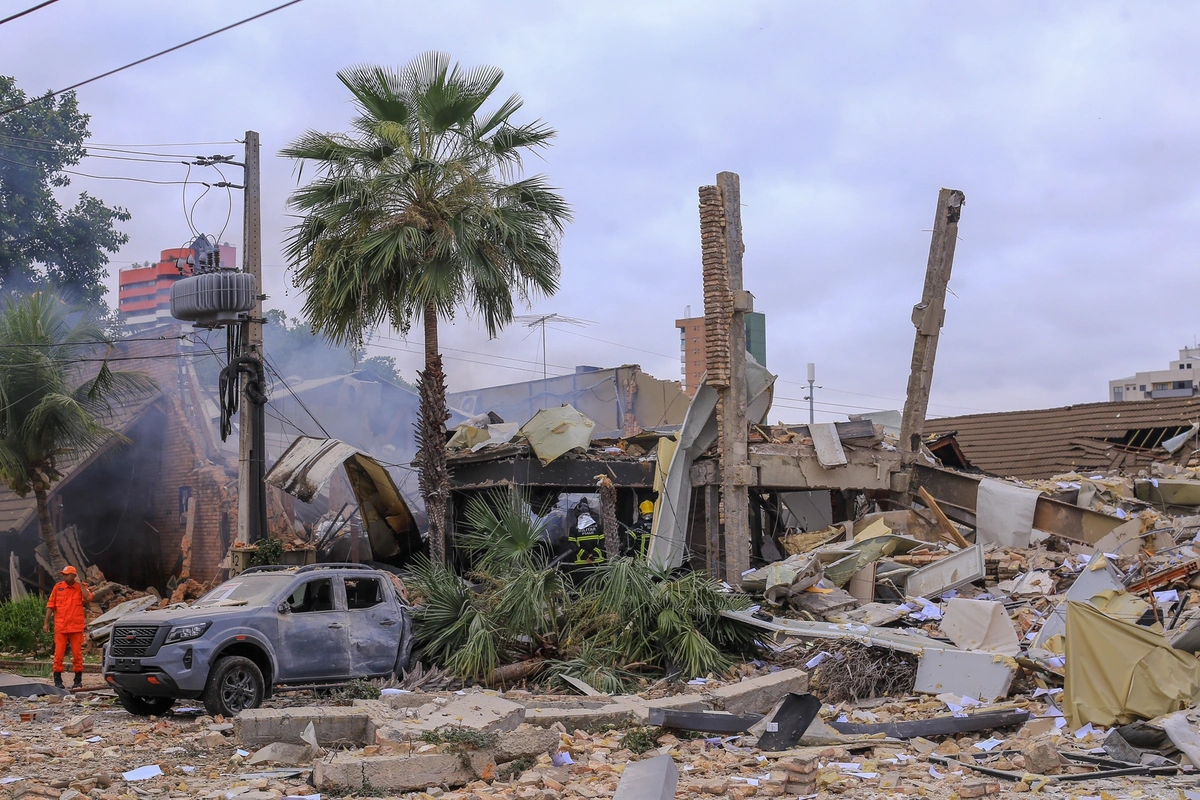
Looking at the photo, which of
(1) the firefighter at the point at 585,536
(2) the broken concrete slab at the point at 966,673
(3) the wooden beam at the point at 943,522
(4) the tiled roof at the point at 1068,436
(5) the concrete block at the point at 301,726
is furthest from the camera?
(4) the tiled roof at the point at 1068,436

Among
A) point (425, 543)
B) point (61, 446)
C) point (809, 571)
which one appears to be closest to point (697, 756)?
point (809, 571)

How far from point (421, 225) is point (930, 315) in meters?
9.88

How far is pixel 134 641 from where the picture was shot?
1203cm

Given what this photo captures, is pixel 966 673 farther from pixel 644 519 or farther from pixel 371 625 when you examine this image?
pixel 644 519

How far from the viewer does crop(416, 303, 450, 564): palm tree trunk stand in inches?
700

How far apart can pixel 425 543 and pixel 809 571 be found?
916 cm

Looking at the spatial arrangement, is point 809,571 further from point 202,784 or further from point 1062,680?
point 202,784

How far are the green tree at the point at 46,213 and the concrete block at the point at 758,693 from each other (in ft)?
93.1

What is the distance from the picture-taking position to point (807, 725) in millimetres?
9992

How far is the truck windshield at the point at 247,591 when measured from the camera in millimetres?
12820

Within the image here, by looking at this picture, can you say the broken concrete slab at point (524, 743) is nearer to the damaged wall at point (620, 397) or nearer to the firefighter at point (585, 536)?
the firefighter at point (585, 536)

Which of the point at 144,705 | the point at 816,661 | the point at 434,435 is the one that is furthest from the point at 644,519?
the point at 144,705

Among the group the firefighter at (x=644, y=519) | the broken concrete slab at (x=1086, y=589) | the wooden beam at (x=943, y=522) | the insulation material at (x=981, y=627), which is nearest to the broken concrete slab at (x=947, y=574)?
the wooden beam at (x=943, y=522)

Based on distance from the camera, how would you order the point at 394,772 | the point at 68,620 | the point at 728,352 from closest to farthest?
the point at 394,772 → the point at 68,620 → the point at 728,352
